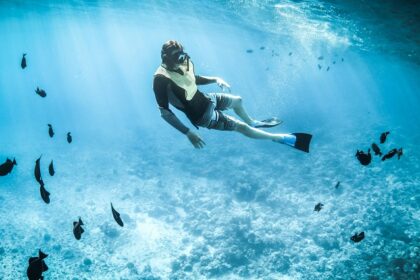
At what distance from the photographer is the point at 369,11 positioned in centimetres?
1561

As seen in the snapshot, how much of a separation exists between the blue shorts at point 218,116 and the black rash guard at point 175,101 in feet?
0.39

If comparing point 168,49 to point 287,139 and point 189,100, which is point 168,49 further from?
point 287,139

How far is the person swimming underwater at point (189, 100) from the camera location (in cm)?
492

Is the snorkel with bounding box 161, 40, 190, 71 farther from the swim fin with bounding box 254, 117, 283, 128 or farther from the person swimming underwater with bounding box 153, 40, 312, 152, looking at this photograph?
the swim fin with bounding box 254, 117, 283, 128

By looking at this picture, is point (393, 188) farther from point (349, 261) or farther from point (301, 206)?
point (349, 261)

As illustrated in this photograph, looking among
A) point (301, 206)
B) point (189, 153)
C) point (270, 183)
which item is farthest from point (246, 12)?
point (301, 206)

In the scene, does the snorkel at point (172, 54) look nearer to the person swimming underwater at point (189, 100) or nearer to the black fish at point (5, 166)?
the person swimming underwater at point (189, 100)

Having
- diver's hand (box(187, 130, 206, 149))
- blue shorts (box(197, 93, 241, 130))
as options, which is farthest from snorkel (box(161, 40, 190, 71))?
diver's hand (box(187, 130, 206, 149))

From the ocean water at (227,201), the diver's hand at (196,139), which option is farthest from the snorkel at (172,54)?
the ocean water at (227,201)

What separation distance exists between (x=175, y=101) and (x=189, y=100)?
1.10 ft

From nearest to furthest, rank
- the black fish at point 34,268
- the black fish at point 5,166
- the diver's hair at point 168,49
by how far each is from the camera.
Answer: the black fish at point 34,268 → the black fish at point 5,166 → the diver's hair at point 168,49

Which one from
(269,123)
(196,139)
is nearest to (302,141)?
(269,123)

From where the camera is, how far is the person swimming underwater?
4918 mm

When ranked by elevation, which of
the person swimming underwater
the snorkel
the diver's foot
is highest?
the snorkel
